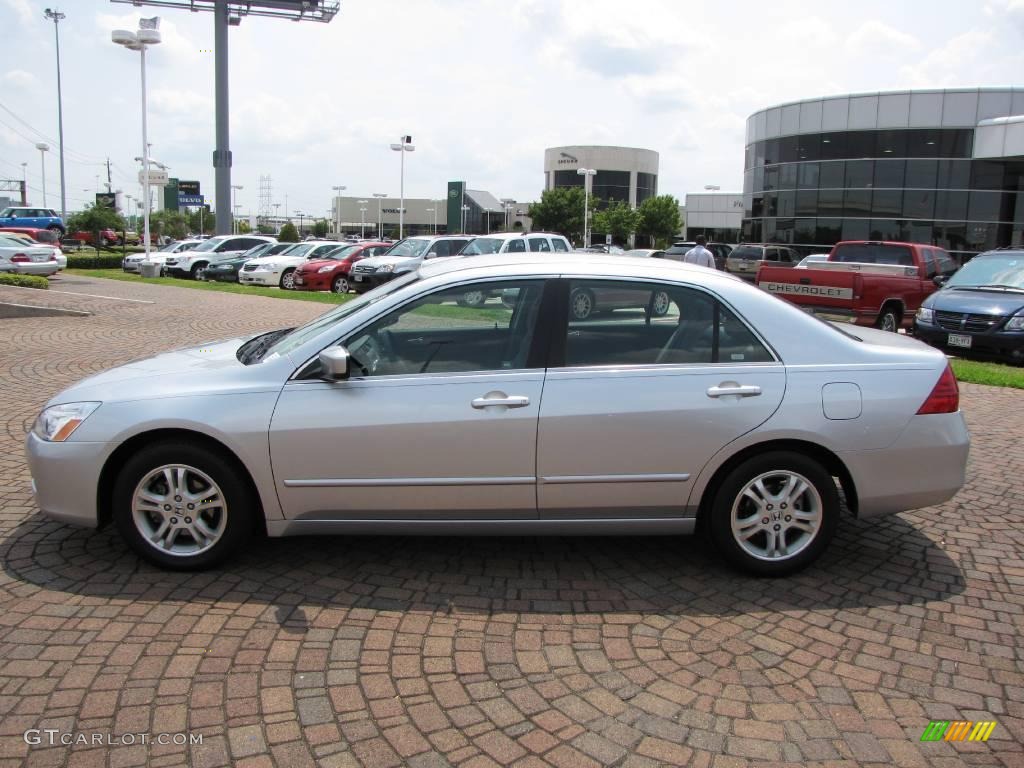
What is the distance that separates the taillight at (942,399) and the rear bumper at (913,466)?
1.2 inches

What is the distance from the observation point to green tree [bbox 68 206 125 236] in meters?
49.5

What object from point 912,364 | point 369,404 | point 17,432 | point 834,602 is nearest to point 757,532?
point 834,602

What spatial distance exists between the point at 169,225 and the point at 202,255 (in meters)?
48.2

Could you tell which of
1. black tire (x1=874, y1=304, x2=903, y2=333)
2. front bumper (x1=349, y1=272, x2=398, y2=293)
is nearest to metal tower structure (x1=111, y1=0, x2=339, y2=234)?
front bumper (x1=349, y1=272, x2=398, y2=293)

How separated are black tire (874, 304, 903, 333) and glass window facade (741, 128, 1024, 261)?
78.5 feet

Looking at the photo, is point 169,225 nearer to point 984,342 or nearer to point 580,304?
point 984,342

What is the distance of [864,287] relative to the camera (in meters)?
13.5

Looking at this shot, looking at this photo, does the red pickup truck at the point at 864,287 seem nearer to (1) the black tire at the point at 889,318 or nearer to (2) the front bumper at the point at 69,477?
(1) the black tire at the point at 889,318

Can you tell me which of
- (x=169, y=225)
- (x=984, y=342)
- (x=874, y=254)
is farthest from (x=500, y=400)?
(x=169, y=225)

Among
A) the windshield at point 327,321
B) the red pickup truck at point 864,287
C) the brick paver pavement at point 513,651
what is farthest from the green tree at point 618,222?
the windshield at point 327,321

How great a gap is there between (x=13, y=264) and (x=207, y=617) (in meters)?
25.2

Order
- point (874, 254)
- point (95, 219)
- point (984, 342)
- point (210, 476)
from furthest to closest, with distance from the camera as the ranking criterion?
1. point (95, 219)
2. point (874, 254)
3. point (984, 342)
4. point (210, 476)

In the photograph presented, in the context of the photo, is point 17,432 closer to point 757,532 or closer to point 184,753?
point 184,753

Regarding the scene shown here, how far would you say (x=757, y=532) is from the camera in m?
4.39
